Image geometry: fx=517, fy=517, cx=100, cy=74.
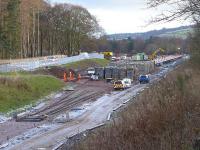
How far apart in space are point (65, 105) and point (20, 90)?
6326 millimetres

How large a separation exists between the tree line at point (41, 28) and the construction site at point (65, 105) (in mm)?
8498

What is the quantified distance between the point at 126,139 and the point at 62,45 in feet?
416

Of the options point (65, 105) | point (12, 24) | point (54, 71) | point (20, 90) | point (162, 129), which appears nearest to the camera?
point (162, 129)

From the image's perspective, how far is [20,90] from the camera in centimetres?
5656

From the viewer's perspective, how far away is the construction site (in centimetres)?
3450

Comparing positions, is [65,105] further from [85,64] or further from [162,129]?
[85,64]

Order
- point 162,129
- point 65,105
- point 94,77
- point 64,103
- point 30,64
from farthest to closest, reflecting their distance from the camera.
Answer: point 94,77 → point 30,64 → point 64,103 → point 65,105 → point 162,129

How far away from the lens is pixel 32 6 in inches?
4252

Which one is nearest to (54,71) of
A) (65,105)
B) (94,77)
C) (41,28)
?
(94,77)

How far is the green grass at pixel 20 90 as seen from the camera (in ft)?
167

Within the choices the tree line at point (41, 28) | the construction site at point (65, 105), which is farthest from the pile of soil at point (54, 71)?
the tree line at point (41, 28)

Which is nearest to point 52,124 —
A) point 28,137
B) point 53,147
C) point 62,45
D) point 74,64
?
point 28,137

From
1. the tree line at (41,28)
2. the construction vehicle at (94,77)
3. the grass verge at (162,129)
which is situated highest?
the tree line at (41,28)

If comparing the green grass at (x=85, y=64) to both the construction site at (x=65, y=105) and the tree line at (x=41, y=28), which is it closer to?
the construction site at (x=65, y=105)
